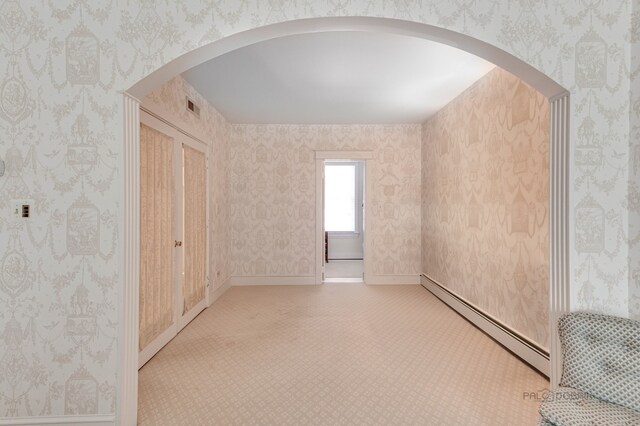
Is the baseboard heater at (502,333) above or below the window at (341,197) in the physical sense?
below

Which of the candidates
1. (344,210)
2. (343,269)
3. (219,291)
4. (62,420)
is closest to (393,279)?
(343,269)

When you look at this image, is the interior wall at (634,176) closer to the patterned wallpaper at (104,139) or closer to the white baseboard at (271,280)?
the patterned wallpaper at (104,139)

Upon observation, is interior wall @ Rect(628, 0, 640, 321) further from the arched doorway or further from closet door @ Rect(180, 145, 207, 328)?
closet door @ Rect(180, 145, 207, 328)

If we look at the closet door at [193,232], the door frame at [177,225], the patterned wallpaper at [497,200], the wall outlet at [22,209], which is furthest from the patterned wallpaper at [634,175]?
the closet door at [193,232]

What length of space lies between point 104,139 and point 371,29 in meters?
1.71

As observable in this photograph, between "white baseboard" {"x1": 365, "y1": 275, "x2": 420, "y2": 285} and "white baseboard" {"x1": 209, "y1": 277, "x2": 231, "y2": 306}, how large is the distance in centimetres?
241

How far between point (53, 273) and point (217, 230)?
302 cm

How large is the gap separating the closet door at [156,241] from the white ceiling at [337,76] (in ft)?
3.30

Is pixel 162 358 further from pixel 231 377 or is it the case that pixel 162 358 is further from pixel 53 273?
pixel 53 273

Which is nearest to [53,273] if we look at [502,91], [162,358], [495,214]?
[162,358]

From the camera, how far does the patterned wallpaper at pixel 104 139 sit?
1.76 meters

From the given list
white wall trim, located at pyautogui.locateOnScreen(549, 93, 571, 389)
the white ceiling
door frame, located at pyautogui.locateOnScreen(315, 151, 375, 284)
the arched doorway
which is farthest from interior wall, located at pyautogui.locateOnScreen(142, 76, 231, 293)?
white wall trim, located at pyautogui.locateOnScreen(549, 93, 571, 389)

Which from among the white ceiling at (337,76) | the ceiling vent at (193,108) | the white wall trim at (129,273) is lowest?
the white wall trim at (129,273)

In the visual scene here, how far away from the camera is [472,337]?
130 inches
